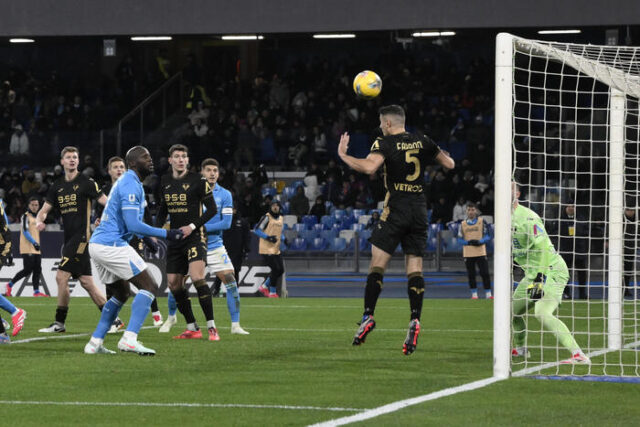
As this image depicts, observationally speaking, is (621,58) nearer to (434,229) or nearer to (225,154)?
(434,229)

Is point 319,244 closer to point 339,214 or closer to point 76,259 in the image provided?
point 339,214

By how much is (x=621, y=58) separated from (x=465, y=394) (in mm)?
4780

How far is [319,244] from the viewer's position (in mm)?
29844

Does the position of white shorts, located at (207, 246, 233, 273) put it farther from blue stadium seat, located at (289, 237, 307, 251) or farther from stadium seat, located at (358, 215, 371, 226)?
stadium seat, located at (358, 215, 371, 226)

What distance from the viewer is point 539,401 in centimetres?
779

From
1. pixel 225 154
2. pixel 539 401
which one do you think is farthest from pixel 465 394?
pixel 225 154

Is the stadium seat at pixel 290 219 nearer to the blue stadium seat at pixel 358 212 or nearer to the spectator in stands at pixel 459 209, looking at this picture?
the blue stadium seat at pixel 358 212

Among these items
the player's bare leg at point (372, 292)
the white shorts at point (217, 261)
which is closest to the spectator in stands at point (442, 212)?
the white shorts at point (217, 261)

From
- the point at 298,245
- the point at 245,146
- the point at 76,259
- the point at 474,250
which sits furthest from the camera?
the point at 245,146

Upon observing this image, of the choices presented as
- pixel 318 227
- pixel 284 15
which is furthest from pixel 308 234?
pixel 284 15

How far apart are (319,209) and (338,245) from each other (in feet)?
5.92

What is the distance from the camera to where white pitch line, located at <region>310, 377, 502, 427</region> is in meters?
6.78

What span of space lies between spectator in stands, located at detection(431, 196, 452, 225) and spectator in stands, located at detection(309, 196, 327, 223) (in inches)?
125

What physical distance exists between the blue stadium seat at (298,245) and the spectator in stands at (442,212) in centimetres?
361
